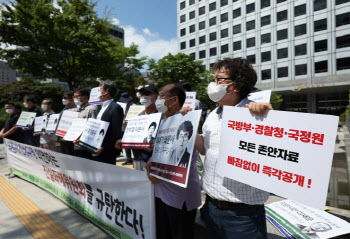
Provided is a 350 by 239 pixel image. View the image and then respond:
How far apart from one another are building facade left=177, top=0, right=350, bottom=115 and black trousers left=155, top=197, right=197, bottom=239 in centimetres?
3514

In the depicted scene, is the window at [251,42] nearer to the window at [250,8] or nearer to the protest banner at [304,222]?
the window at [250,8]

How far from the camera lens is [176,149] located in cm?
187

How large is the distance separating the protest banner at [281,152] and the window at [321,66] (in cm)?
3802

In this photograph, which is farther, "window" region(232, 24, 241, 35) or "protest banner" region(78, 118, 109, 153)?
"window" region(232, 24, 241, 35)

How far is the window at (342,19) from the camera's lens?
104 feet

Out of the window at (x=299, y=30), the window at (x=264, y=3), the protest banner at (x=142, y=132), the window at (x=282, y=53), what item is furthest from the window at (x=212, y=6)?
the protest banner at (x=142, y=132)

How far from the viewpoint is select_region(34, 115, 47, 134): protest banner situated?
573cm

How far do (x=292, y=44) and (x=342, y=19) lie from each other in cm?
637

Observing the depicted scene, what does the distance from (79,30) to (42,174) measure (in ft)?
40.8

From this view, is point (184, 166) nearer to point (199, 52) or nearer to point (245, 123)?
point (245, 123)

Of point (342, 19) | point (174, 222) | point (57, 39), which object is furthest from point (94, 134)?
point (342, 19)

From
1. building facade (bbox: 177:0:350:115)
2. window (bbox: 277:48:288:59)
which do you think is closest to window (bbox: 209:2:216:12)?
building facade (bbox: 177:0:350:115)

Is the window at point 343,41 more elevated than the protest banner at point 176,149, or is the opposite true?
the window at point 343,41

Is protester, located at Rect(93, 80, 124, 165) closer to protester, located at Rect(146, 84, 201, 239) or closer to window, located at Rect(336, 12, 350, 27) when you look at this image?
protester, located at Rect(146, 84, 201, 239)
